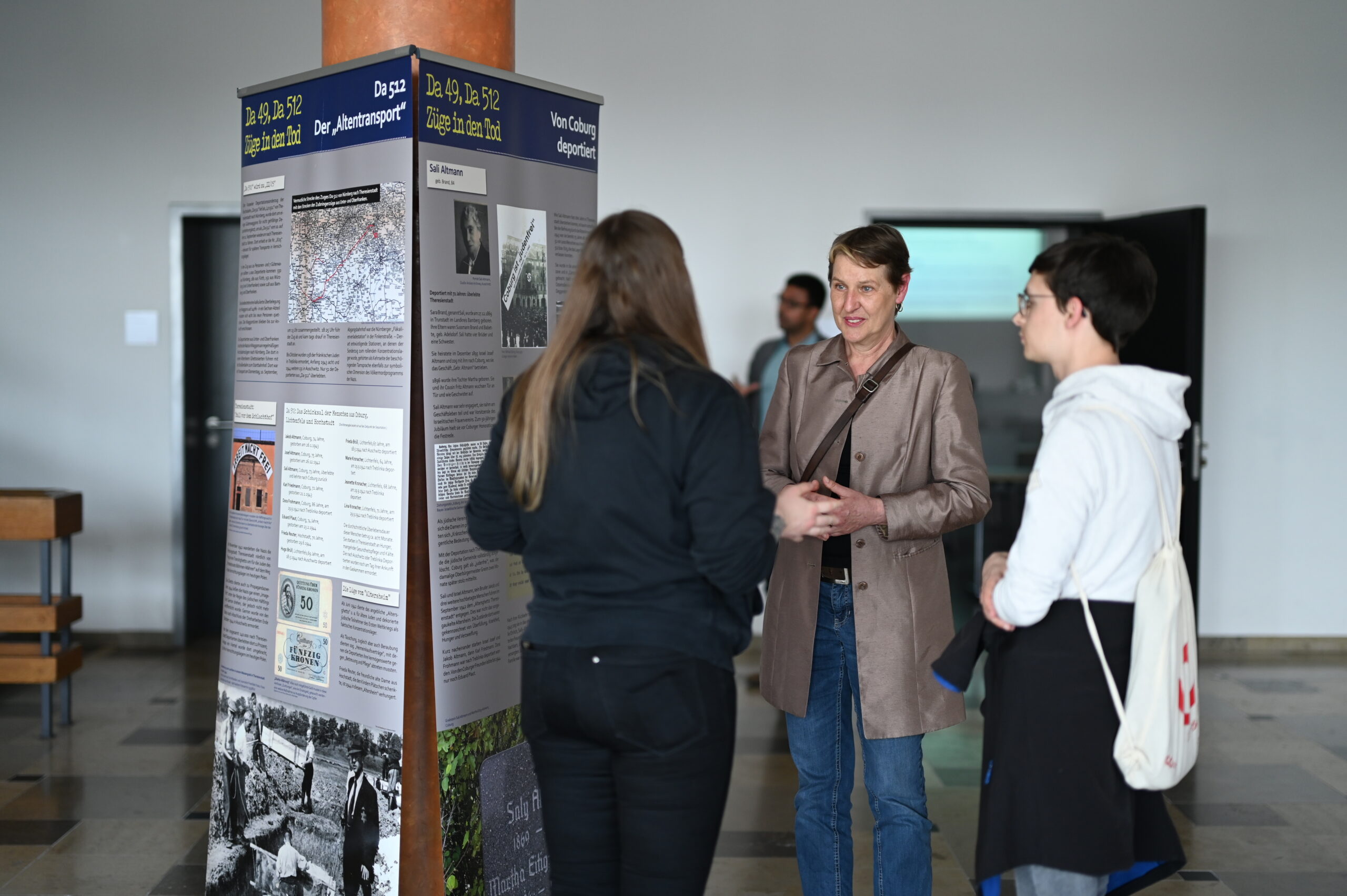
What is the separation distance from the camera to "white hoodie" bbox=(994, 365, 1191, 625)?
1.75 meters

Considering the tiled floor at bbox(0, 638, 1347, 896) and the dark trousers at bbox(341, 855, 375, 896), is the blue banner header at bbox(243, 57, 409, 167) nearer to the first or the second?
the dark trousers at bbox(341, 855, 375, 896)

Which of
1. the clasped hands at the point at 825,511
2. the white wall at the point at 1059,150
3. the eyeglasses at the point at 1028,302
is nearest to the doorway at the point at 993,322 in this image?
the white wall at the point at 1059,150

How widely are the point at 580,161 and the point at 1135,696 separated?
6.33 ft

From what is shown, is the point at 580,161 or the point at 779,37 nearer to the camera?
the point at 580,161

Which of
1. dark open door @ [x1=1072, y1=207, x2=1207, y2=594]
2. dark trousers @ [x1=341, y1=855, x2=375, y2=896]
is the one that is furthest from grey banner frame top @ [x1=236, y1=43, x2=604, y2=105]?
dark open door @ [x1=1072, y1=207, x2=1207, y2=594]

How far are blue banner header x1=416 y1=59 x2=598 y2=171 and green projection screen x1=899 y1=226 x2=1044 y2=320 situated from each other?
3.87m

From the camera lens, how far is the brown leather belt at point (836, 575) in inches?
94.2

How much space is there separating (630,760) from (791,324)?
3.76m

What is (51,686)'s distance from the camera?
4.55 m

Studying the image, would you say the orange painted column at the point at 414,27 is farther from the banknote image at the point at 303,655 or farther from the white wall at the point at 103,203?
the white wall at the point at 103,203

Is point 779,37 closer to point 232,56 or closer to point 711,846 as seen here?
point 232,56

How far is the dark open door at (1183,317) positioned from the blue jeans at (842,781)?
353 centimetres

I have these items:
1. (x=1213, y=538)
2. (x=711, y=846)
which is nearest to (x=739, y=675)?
(x=1213, y=538)

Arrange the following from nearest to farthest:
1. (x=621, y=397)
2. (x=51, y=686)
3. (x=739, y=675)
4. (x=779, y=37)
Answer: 1. (x=621, y=397)
2. (x=51, y=686)
3. (x=739, y=675)
4. (x=779, y=37)
